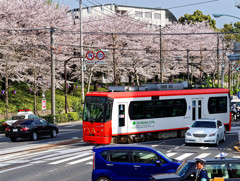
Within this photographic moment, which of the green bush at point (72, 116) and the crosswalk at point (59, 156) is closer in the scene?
the crosswalk at point (59, 156)

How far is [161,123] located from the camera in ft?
93.1

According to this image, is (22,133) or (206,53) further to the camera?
(206,53)

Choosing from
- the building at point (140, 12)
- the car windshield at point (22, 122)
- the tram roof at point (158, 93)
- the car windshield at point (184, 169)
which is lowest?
A: the car windshield at point (22, 122)

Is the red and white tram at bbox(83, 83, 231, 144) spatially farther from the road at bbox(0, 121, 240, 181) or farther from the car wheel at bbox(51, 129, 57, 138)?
the car wheel at bbox(51, 129, 57, 138)

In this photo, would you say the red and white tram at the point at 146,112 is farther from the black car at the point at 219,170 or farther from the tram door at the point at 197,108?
the black car at the point at 219,170

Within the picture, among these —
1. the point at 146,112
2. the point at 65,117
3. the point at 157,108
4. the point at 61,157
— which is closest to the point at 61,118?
the point at 65,117

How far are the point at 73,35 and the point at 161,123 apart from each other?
38.2 m

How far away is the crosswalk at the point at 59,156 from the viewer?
1997 cm

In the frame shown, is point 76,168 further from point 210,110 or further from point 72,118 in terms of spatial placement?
point 72,118

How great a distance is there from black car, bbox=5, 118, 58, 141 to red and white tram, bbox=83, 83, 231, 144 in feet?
17.7

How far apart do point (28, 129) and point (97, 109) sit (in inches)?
259

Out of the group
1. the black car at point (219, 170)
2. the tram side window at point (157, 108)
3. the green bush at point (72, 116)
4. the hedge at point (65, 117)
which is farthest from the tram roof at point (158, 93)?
the green bush at point (72, 116)

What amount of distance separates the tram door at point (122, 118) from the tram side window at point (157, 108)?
A: 0.53 m

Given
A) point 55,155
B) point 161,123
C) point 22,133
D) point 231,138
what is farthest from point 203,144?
point 22,133
